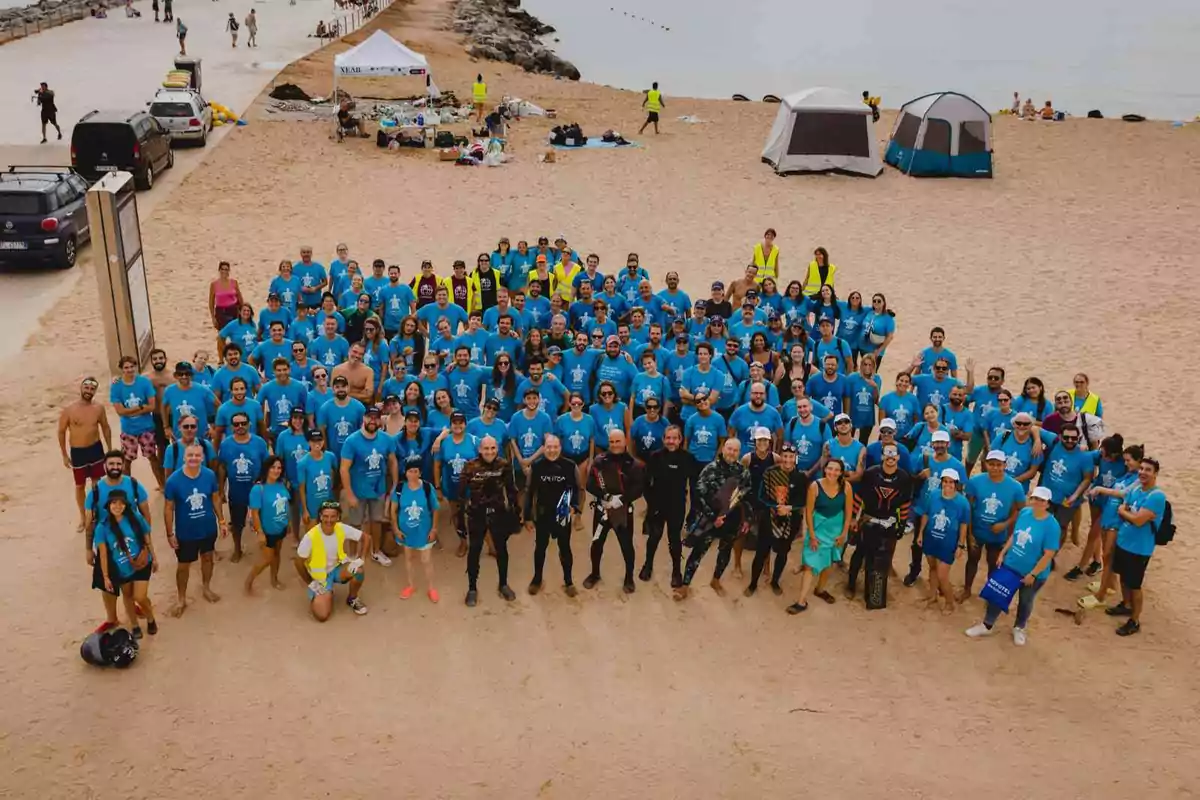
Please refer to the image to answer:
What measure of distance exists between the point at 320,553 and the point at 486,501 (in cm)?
145

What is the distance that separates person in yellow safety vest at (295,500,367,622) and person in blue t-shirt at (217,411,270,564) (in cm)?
84

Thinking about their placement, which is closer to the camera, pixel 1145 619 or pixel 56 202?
pixel 1145 619

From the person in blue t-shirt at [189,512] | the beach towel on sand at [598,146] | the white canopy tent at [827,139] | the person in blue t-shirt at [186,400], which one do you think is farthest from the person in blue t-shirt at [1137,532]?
the beach towel on sand at [598,146]


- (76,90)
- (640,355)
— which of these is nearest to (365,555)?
(640,355)

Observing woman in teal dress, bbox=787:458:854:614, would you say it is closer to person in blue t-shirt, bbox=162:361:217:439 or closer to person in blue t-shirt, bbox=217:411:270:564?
person in blue t-shirt, bbox=217:411:270:564

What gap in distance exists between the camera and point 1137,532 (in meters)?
9.25

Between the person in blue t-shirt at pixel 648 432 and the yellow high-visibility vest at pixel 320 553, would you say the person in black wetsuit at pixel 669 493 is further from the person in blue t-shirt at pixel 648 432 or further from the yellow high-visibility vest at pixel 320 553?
the yellow high-visibility vest at pixel 320 553

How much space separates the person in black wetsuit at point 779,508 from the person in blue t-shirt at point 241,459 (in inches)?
177

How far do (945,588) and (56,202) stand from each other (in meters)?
15.6

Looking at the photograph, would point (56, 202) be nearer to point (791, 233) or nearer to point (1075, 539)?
point (791, 233)

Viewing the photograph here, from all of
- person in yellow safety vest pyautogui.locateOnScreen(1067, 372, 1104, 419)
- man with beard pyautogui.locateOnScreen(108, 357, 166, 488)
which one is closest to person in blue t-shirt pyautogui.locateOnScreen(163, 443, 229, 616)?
man with beard pyautogui.locateOnScreen(108, 357, 166, 488)

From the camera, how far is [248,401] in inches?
400

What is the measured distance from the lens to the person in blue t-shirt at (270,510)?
926 cm

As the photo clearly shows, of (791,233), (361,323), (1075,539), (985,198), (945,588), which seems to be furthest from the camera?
(985,198)
